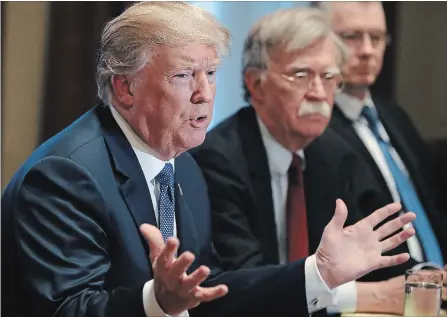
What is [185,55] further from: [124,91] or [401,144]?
[401,144]

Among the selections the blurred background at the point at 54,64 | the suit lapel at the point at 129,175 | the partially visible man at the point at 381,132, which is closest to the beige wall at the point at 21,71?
the blurred background at the point at 54,64

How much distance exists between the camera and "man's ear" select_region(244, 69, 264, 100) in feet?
6.56

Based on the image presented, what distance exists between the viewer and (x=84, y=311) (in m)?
1.71

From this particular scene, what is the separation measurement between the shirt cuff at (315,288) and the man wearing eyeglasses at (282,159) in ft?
0.55

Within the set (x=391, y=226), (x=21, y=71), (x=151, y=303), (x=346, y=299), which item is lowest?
(x=346, y=299)

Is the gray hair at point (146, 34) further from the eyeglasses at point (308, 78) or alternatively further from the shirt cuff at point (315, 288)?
the shirt cuff at point (315, 288)

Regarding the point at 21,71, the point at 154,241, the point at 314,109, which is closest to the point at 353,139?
the point at 314,109

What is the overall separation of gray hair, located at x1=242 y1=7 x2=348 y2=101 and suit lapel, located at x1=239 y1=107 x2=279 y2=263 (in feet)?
0.28

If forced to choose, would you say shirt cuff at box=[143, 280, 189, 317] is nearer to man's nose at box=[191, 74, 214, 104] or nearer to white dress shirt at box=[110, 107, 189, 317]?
white dress shirt at box=[110, 107, 189, 317]

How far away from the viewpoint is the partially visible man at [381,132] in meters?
2.06

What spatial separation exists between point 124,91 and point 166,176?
219 mm

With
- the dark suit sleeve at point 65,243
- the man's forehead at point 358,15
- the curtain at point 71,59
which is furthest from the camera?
the man's forehead at point 358,15

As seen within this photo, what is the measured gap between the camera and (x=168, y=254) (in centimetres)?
153

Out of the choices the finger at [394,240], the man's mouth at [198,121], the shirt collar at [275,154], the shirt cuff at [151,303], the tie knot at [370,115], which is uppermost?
the man's mouth at [198,121]
